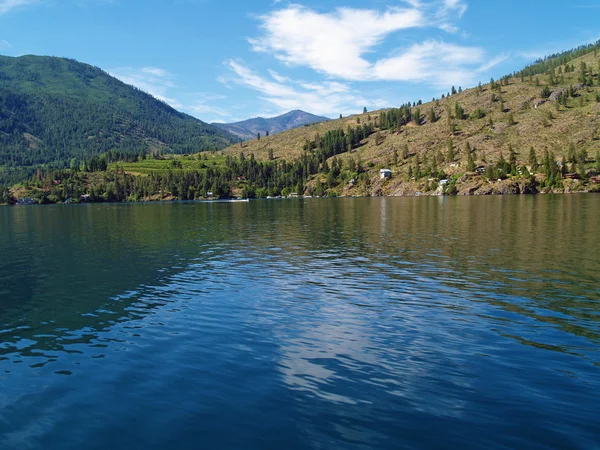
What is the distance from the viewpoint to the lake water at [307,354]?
52.0 ft

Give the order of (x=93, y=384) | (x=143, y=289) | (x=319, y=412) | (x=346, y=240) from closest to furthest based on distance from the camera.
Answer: (x=319, y=412) → (x=93, y=384) → (x=143, y=289) → (x=346, y=240)

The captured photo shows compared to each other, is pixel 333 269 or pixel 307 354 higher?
pixel 333 269

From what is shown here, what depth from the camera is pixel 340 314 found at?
30.0 metres

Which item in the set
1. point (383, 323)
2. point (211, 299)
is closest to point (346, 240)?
point (211, 299)

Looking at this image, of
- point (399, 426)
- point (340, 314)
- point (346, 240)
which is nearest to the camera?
point (399, 426)

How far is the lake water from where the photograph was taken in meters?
15.8

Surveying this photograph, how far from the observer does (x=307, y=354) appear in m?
23.0

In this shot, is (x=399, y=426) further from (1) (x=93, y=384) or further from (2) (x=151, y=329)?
(2) (x=151, y=329)

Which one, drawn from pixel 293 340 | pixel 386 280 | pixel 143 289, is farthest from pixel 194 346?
pixel 386 280

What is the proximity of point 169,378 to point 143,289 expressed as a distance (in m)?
20.9

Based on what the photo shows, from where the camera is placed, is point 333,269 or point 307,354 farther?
point 333,269

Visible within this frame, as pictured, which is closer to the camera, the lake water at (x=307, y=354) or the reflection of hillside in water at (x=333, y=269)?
the lake water at (x=307, y=354)

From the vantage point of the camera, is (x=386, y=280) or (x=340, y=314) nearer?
(x=340, y=314)

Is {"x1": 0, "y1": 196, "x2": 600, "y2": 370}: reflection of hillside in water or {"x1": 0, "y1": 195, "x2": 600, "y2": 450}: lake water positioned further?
{"x1": 0, "y1": 196, "x2": 600, "y2": 370}: reflection of hillside in water
